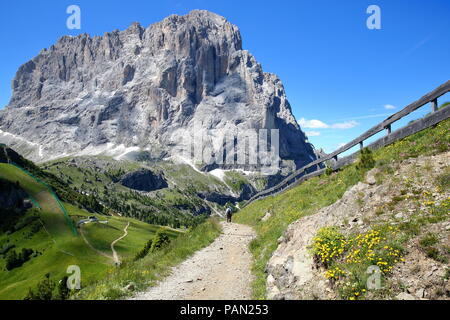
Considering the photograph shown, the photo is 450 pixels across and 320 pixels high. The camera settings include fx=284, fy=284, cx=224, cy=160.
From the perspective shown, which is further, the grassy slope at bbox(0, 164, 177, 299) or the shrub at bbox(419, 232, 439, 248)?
the grassy slope at bbox(0, 164, 177, 299)

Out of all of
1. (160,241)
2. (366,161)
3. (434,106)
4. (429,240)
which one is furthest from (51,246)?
(429,240)

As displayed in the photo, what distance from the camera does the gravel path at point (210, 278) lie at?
10.7m

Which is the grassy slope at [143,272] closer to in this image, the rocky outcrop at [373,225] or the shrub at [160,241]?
the shrub at [160,241]

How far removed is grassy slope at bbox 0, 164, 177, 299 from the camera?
128500mm

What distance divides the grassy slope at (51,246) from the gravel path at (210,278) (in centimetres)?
10693

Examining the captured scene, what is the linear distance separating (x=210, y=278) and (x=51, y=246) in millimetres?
170460

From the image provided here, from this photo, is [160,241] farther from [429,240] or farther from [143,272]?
[429,240]

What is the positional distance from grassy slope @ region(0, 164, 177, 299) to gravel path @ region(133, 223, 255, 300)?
107 m

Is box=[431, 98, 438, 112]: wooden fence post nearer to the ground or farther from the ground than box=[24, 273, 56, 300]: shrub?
farther from the ground

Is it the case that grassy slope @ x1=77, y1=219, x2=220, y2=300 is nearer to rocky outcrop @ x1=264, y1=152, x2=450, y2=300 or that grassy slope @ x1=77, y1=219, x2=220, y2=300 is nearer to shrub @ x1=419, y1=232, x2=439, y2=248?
rocky outcrop @ x1=264, y1=152, x2=450, y2=300

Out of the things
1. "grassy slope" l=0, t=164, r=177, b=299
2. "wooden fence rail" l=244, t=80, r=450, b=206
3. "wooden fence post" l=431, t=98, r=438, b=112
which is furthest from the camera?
"grassy slope" l=0, t=164, r=177, b=299

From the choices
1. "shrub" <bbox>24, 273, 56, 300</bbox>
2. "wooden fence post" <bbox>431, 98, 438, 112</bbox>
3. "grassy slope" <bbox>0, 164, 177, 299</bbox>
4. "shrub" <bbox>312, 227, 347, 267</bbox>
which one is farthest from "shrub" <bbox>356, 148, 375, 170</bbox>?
"grassy slope" <bbox>0, 164, 177, 299</bbox>

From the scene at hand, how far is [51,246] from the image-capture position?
151 metres
